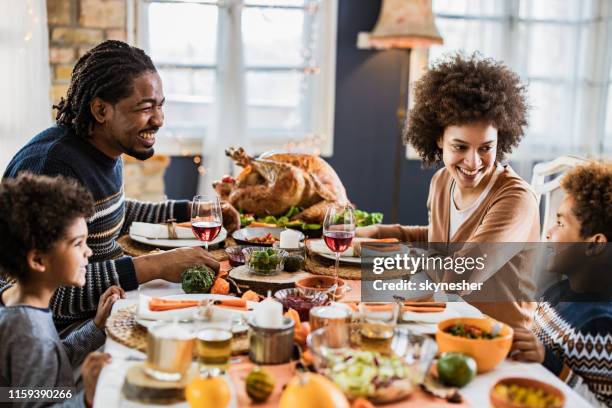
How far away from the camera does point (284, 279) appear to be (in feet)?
6.00

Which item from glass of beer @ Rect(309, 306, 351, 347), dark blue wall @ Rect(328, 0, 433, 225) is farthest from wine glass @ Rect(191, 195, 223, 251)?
dark blue wall @ Rect(328, 0, 433, 225)

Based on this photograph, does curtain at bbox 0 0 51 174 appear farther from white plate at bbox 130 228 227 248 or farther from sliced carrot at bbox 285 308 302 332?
sliced carrot at bbox 285 308 302 332

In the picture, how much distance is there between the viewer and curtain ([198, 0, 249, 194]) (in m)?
4.49

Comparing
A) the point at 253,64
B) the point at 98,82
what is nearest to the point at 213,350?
the point at 98,82

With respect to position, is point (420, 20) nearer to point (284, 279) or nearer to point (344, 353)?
point (284, 279)

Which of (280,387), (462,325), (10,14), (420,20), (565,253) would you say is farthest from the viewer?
(420,20)

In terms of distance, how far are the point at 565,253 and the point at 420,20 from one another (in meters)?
2.90

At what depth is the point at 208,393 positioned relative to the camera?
1.06 metres

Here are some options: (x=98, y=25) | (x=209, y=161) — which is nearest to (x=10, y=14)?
(x=98, y=25)

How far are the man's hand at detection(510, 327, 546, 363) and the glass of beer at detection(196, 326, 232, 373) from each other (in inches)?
22.4

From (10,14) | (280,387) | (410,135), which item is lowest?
(280,387)

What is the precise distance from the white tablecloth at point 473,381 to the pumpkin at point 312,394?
189 mm

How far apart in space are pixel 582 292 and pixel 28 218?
1317mm

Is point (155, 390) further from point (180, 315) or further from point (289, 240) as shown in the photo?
point (289, 240)
